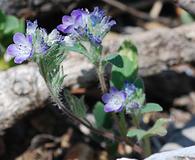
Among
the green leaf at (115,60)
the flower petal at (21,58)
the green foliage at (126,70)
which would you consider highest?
the flower petal at (21,58)

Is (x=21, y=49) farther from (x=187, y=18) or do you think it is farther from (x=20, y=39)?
(x=187, y=18)

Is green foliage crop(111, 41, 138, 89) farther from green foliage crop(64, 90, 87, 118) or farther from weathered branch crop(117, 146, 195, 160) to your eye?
weathered branch crop(117, 146, 195, 160)

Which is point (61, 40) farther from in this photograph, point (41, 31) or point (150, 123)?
point (150, 123)

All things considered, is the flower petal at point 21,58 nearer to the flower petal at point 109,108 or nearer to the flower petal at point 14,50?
the flower petal at point 14,50

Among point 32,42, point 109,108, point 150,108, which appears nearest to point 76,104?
point 109,108

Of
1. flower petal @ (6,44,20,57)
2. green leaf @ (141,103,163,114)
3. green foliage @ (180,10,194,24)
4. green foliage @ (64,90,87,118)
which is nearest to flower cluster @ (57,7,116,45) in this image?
flower petal @ (6,44,20,57)

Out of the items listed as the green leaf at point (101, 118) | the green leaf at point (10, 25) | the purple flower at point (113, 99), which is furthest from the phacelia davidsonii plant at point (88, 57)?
the green leaf at point (10, 25)
